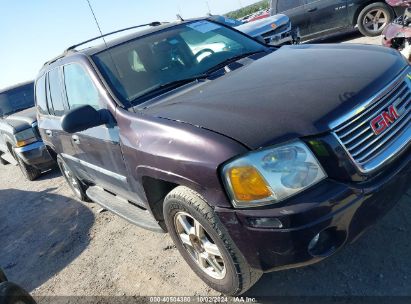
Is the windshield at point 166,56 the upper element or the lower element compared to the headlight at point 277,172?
upper

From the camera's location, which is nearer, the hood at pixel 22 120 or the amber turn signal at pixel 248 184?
the amber turn signal at pixel 248 184

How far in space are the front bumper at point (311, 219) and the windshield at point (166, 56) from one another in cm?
141

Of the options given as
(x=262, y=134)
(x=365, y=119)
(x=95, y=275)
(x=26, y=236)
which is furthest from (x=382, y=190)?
(x=26, y=236)

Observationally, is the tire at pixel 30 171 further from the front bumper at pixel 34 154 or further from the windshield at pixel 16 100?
the windshield at pixel 16 100

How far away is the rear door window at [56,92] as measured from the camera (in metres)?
4.30

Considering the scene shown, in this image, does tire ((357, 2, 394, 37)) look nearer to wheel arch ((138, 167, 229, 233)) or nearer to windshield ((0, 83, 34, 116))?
windshield ((0, 83, 34, 116))

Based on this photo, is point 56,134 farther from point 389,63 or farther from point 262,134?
point 389,63

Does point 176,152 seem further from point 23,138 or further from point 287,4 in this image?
point 287,4

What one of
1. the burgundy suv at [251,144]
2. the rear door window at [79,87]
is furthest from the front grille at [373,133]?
the rear door window at [79,87]

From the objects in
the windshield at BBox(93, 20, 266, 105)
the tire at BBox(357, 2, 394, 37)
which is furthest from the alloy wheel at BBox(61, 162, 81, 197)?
the tire at BBox(357, 2, 394, 37)

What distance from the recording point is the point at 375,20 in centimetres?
934

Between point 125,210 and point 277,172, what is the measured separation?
1.96 meters

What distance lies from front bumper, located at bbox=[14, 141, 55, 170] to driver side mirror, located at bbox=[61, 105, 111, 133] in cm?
458

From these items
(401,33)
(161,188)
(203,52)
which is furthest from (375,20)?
(161,188)
